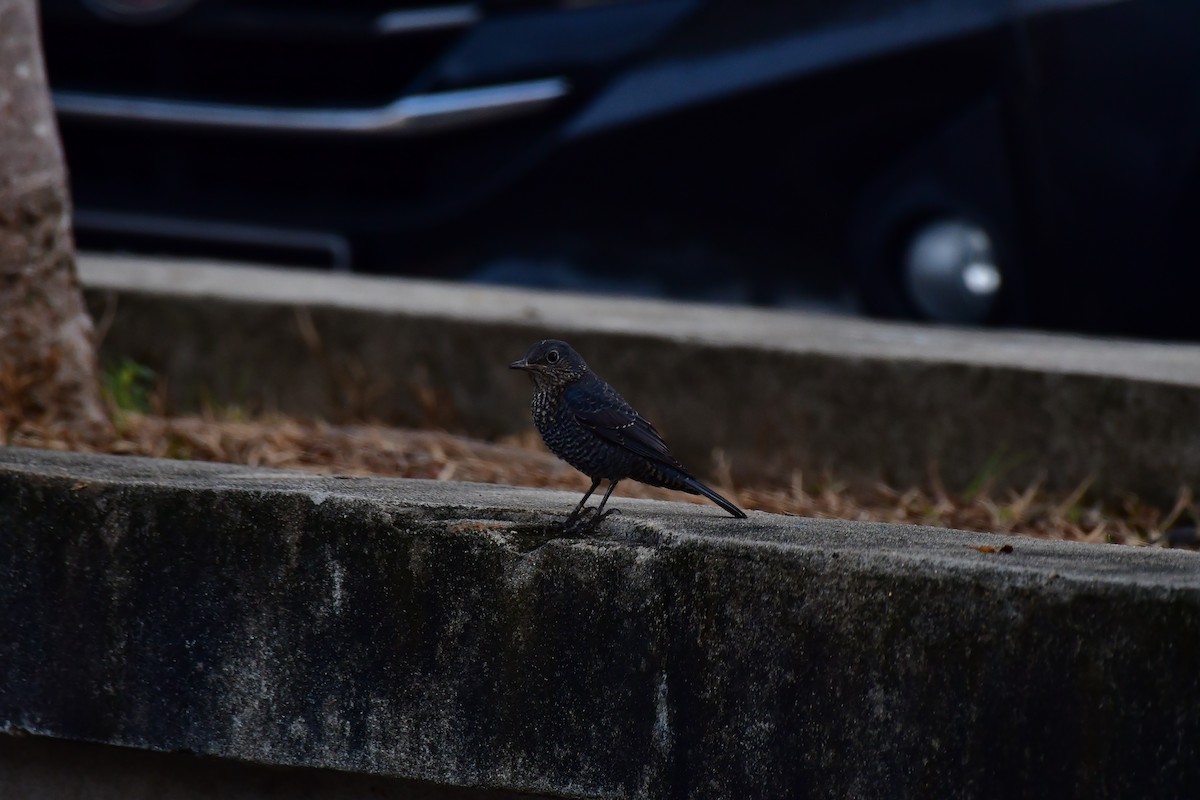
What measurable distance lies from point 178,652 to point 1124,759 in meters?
1.44

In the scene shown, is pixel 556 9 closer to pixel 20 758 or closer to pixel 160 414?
pixel 160 414

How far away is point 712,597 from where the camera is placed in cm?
226

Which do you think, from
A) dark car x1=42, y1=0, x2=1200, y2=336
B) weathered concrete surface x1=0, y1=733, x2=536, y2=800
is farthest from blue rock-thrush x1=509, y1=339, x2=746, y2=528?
dark car x1=42, y1=0, x2=1200, y2=336

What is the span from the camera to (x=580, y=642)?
2.31 m

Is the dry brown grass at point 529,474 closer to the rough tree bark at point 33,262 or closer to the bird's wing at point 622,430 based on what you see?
the rough tree bark at point 33,262

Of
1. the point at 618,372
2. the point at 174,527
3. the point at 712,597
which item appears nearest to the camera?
the point at 712,597

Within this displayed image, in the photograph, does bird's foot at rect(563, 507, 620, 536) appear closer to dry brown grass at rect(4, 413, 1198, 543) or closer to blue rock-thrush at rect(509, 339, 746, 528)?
blue rock-thrush at rect(509, 339, 746, 528)

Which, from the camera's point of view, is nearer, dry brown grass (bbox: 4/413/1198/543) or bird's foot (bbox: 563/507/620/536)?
bird's foot (bbox: 563/507/620/536)

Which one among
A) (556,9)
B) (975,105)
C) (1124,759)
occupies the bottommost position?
(1124,759)

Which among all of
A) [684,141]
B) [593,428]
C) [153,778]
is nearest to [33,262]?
[153,778]

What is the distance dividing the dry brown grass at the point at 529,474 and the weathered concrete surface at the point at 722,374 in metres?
0.07

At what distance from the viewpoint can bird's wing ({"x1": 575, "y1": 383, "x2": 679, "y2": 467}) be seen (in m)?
2.58

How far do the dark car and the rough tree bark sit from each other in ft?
4.45

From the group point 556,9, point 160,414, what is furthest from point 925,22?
point 160,414
